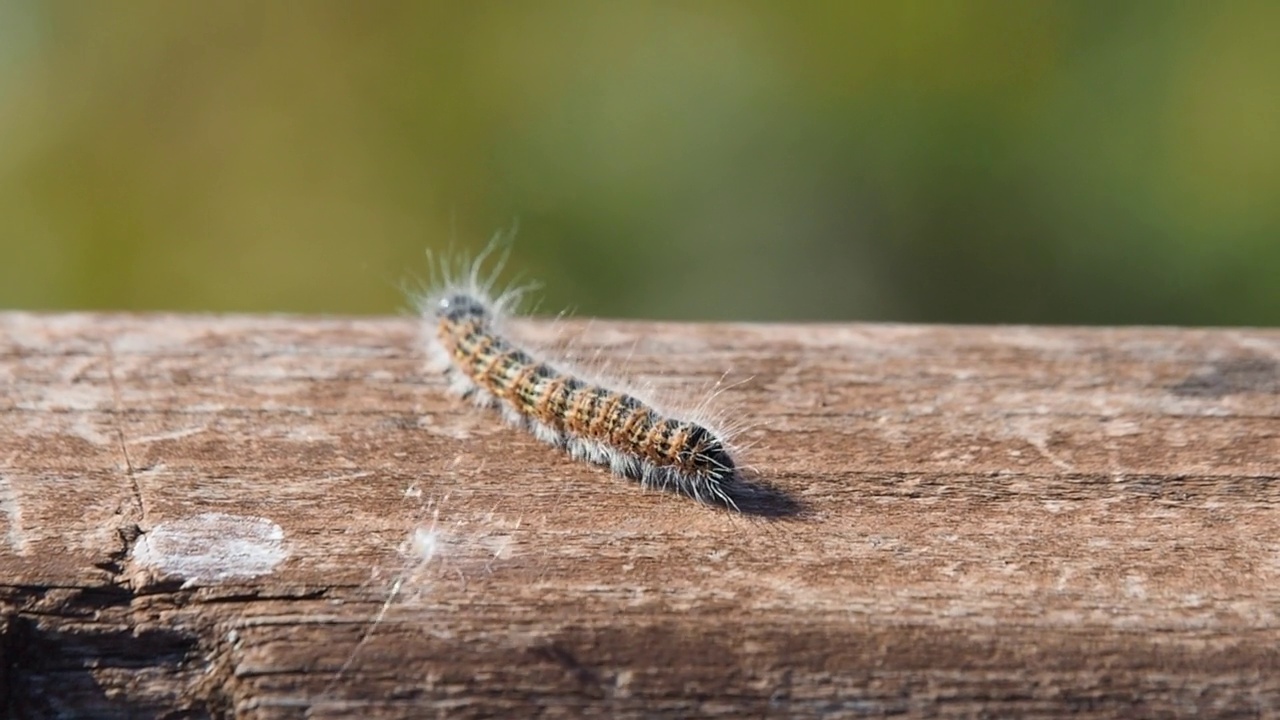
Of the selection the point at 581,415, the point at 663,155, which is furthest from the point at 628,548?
the point at 663,155

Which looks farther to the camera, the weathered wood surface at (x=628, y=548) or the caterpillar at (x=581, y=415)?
the caterpillar at (x=581, y=415)

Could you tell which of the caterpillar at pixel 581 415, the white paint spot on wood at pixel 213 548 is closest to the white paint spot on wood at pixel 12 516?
the white paint spot on wood at pixel 213 548

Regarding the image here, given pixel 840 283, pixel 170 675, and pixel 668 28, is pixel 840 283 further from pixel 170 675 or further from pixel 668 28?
pixel 170 675

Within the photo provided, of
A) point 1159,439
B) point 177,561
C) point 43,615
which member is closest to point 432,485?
point 177,561

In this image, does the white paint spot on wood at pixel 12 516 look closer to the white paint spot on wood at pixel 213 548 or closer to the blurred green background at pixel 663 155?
the white paint spot on wood at pixel 213 548

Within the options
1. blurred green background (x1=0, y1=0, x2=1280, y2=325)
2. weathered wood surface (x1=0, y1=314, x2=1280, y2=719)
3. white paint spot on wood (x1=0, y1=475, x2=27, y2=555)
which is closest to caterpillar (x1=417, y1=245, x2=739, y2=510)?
weathered wood surface (x1=0, y1=314, x2=1280, y2=719)

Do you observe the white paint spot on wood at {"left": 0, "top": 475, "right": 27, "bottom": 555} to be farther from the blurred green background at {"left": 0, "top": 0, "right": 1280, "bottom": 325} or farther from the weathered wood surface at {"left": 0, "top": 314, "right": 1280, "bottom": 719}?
the blurred green background at {"left": 0, "top": 0, "right": 1280, "bottom": 325}
